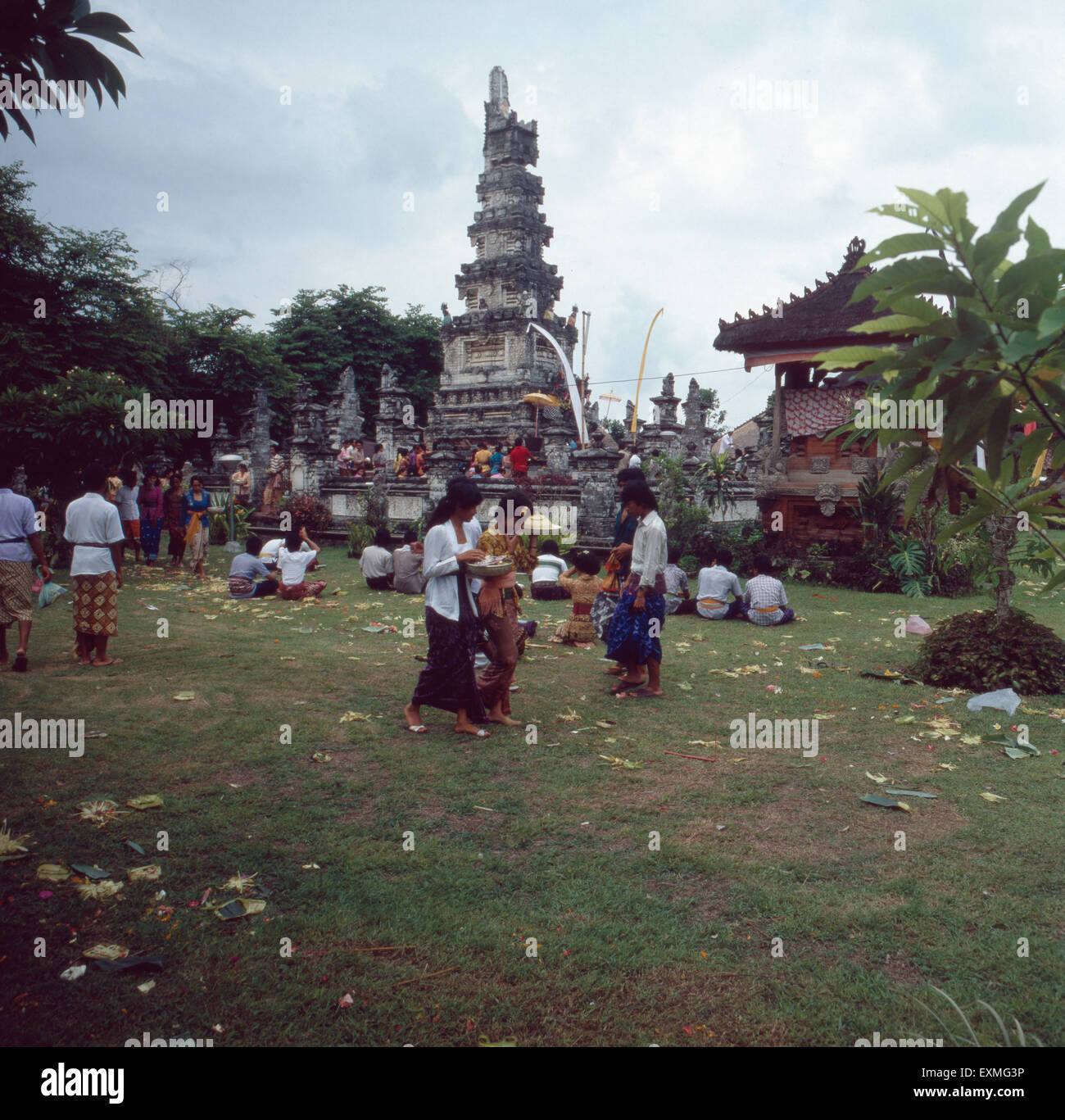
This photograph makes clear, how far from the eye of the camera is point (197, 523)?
16.2m

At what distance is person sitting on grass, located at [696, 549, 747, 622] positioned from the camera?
11.8 m

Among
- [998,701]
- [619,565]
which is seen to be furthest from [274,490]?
[998,701]

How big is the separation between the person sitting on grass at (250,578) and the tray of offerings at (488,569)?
8210mm

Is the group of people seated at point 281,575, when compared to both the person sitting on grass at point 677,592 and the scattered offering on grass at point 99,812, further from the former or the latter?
the scattered offering on grass at point 99,812

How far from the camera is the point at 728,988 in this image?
3168 mm

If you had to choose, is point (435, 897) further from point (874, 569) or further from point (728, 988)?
point (874, 569)

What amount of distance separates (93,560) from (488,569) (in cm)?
461

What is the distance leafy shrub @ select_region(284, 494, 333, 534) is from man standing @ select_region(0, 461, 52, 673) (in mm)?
14278

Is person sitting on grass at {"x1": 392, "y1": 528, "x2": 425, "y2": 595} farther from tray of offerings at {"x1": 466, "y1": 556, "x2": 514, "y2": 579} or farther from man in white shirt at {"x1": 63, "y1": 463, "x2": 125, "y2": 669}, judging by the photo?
tray of offerings at {"x1": 466, "y1": 556, "x2": 514, "y2": 579}

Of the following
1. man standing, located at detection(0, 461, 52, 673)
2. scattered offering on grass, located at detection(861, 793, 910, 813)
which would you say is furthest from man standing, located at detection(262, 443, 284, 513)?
scattered offering on grass, located at detection(861, 793, 910, 813)

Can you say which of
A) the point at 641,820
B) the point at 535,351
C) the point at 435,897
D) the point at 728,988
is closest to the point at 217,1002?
the point at 435,897

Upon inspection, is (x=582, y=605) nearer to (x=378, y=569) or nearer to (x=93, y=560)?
(x=378, y=569)

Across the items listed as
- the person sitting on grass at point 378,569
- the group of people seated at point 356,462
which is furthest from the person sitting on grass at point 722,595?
the group of people seated at point 356,462
